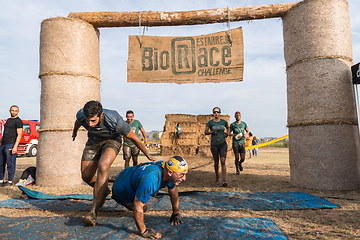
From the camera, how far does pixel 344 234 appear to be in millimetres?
3008

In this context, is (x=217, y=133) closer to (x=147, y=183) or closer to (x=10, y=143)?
(x=147, y=183)

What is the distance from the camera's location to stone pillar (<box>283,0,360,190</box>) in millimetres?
5500

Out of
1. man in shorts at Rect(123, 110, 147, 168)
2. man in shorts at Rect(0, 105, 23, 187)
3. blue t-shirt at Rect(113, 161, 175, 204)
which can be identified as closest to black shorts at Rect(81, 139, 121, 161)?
blue t-shirt at Rect(113, 161, 175, 204)

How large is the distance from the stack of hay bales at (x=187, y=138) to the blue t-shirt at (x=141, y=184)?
40.8 ft

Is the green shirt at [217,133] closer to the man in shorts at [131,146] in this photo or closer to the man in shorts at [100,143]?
the man in shorts at [131,146]

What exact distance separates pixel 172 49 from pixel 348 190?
6201 mm

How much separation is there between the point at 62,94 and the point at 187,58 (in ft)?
12.8

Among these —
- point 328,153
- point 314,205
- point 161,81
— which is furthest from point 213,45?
point 314,205

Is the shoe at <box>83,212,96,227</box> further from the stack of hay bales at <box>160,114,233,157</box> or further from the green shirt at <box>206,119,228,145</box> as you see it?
the stack of hay bales at <box>160,114,233,157</box>

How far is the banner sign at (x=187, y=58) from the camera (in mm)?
7238

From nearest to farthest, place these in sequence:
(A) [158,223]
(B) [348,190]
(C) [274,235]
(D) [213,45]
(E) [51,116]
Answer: (C) [274,235]
(A) [158,223]
(B) [348,190]
(E) [51,116]
(D) [213,45]

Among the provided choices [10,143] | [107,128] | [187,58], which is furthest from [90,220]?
[187,58]

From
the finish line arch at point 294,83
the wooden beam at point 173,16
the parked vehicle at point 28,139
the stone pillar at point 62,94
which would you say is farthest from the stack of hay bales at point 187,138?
the wooden beam at point 173,16

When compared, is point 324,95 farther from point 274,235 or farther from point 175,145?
point 175,145
